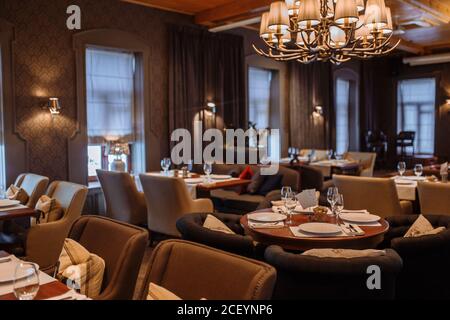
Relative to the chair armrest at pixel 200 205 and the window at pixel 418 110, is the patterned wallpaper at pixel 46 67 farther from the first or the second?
the window at pixel 418 110

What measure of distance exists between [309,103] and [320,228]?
7.69 metres

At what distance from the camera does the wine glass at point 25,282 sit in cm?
151

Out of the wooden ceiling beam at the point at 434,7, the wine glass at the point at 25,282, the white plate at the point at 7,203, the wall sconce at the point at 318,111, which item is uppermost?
the wooden ceiling beam at the point at 434,7

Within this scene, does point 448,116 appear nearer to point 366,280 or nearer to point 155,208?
point 155,208

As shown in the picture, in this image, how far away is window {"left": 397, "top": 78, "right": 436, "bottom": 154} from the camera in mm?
12781

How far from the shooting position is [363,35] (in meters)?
4.48

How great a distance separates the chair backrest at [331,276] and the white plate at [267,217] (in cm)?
97

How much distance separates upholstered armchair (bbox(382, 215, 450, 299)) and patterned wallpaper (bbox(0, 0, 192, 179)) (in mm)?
4695

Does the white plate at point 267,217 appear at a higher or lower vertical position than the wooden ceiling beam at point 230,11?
lower

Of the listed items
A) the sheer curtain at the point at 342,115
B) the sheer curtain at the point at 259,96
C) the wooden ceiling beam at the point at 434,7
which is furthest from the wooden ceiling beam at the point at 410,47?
the sheer curtain at the point at 259,96

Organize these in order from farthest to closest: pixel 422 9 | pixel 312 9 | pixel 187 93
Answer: pixel 187 93 < pixel 422 9 < pixel 312 9
